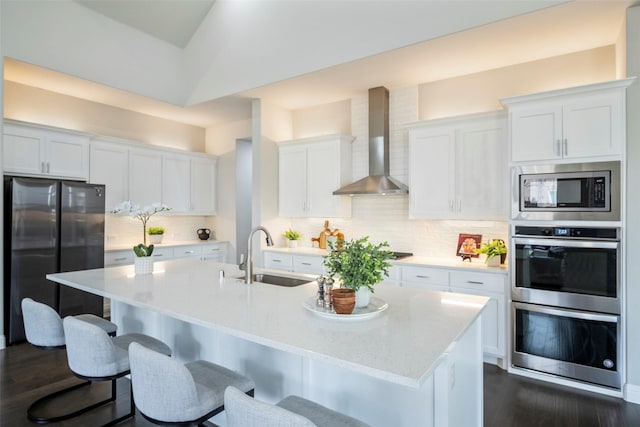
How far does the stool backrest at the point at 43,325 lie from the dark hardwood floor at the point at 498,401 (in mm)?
595

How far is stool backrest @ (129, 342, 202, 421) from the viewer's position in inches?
56.3

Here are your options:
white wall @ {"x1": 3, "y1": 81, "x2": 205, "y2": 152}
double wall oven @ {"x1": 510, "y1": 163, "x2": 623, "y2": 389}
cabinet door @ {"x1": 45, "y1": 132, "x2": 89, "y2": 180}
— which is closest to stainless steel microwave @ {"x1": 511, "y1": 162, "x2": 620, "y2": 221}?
double wall oven @ {"x1": 510, "y1": 163, "x2": 623, "y2": 389}

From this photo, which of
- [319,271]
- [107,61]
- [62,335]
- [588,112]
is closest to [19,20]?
[107,61]

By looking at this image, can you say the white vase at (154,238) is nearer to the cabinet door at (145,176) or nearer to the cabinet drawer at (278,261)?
the cabinet door at (145,176)

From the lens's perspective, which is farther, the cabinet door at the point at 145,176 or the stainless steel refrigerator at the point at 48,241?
the cabinet door at the point at 145,176

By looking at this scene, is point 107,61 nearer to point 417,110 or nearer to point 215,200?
point 215,200

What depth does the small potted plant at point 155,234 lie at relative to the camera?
5.45 metres

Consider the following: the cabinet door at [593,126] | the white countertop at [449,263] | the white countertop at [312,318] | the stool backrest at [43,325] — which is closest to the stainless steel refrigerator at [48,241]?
the white countertop at [312,318]

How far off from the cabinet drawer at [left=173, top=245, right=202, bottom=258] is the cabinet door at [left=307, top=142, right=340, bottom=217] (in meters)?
2.10

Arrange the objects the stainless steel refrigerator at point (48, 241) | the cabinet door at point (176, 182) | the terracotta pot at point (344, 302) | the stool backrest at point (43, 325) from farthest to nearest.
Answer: the cabinet door at point (176, 182)
the stainless steel refrigerator at point (48, 241)
the stool backrest at point (43, 325)
the terracotta pot at point (344, 302)

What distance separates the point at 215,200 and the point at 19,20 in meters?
3.44

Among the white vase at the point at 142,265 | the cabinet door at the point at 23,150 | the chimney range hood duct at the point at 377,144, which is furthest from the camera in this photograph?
the chimney range hood duct at the point at 377,144

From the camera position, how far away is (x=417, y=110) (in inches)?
170

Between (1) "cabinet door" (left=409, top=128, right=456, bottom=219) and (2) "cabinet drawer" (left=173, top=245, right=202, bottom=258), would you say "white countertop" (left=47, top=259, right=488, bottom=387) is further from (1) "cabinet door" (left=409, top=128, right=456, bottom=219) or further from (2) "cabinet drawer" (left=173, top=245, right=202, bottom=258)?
(2) "cabinet drawer" (left=173, top=245, right=202, bottom=258)
